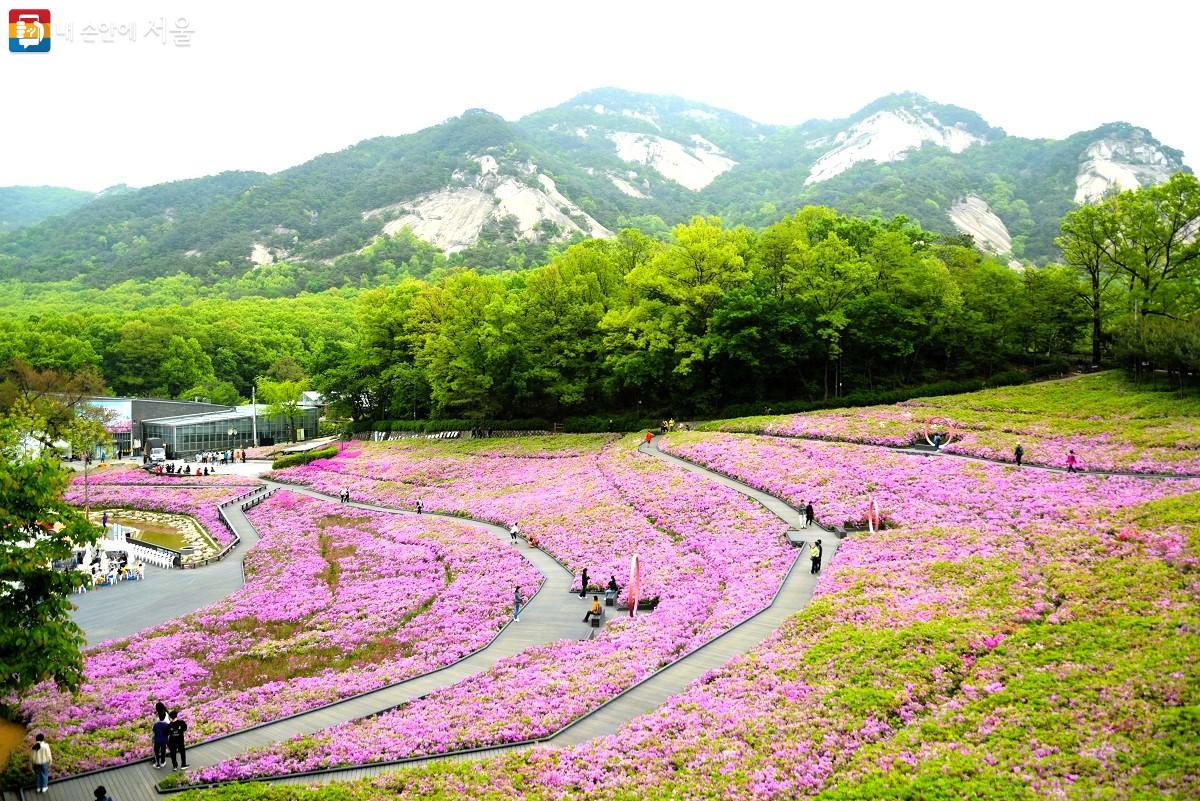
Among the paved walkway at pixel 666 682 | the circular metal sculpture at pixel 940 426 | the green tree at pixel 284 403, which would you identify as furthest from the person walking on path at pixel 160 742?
the green tree at pixel 284 403

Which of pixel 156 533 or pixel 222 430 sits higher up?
pixel 222 430

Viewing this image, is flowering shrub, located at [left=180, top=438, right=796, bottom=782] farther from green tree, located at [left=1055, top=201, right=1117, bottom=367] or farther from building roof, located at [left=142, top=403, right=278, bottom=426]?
green tree, located at [left=1055, top=201, right=1117, bottom=367]

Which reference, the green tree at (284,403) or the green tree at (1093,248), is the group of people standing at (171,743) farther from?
the green tree at (284,403)

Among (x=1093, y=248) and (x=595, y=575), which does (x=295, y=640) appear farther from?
(x=1093, y=248)

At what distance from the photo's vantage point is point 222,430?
265ft

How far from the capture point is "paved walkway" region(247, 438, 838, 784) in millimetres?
15648

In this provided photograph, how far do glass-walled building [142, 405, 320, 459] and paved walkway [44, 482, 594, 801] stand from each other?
62.5 m

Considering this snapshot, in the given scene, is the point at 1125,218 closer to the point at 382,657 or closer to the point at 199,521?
the point at 382,657

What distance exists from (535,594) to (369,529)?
1901 centimetres

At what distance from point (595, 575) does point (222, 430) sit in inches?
2639

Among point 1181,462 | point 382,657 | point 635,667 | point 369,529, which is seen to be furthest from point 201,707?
point 1181,462

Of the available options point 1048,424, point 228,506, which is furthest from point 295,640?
point 1048,424

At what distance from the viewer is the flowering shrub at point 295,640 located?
1939 centimetres

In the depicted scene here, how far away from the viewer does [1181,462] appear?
29922 millimetres
